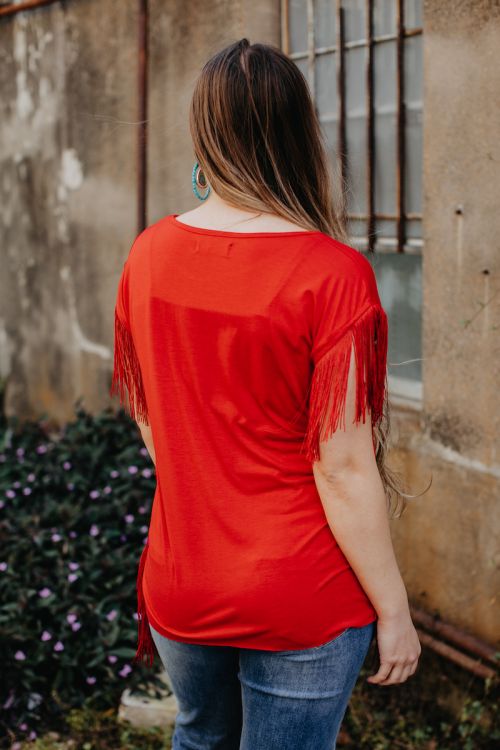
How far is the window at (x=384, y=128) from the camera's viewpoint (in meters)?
3.43

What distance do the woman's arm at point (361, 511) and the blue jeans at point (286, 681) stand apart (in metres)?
0.06

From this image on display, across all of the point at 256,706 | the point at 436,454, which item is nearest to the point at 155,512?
the point at 256,706

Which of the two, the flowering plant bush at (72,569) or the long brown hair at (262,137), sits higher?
the long brown hair at (262,137)

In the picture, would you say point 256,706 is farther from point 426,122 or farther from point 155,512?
point 426,122

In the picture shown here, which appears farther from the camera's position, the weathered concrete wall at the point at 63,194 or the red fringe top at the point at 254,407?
the weathered concrete wall at the point at 63,194

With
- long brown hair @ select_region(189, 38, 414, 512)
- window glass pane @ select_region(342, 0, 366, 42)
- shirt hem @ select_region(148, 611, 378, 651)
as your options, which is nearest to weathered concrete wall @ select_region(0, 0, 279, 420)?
window glass pane @ select_region(342, 0, 366, 42)

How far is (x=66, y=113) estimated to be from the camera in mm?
5516

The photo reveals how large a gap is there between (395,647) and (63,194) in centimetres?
447

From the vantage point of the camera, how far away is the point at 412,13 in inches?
133

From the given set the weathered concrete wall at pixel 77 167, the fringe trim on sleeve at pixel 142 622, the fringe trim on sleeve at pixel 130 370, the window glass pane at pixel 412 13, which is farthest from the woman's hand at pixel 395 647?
the weathered concrete wall at pixel 77 167

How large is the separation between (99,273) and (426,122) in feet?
9.05

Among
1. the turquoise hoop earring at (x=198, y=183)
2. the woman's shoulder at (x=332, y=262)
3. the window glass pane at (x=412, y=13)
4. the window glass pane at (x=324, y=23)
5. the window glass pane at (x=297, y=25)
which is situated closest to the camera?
the woman's shoulder at (x=332, y=262)

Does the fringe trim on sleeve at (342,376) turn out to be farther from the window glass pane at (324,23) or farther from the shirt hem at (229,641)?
the window glass pane at (324,23)

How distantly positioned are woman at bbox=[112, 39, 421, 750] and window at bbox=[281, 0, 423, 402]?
174cm
